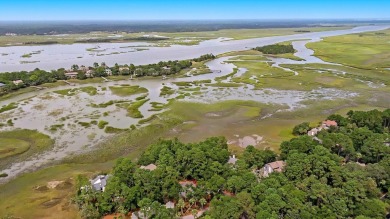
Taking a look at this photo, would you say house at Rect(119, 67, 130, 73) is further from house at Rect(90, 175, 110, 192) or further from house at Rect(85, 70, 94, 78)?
house at Rect(90, 175, 110, 192)

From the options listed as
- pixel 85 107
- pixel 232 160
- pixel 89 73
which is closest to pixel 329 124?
pixel 232 160

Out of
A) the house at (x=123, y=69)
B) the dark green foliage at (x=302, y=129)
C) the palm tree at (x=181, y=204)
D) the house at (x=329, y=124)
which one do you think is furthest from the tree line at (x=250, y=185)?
the house at (x=123, y=69)

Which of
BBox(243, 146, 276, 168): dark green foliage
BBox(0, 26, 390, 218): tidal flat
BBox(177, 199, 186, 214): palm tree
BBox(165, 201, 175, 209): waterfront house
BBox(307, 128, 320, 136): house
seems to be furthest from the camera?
BBox(307, 128, 320, 136): house

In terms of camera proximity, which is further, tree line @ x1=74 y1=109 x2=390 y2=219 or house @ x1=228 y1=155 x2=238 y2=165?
house @ x1=228 y1=155 x2=238 y2=165

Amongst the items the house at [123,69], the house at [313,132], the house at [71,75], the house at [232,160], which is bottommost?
the house at [232,160]

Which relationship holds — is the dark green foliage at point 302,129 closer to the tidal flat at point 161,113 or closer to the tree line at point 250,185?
the tidal flat at point 161,113

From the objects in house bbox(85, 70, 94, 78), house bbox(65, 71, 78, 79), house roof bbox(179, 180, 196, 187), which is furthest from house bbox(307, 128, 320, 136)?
house bbox(65, 71, 78, 79)

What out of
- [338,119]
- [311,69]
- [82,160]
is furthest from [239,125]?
[311,69]
